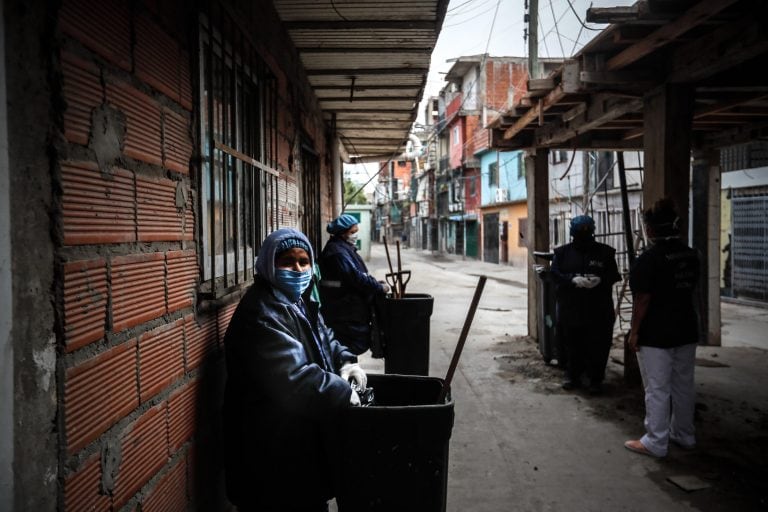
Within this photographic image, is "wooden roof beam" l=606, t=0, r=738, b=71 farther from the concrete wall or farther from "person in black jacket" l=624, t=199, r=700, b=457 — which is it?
the concrete wall

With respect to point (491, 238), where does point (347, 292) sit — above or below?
below

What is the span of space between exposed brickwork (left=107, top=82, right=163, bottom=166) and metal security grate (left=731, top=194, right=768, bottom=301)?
12.2 m

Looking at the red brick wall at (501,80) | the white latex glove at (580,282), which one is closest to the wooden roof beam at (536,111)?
the white latex glove at (580,282)

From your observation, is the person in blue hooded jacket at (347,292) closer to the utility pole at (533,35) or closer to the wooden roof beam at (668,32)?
the wooden roof beam at (668,32)

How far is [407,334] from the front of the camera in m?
4.91

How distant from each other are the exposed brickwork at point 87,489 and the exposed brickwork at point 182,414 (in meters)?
0.46

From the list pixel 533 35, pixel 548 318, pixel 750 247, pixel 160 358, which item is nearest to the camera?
pixel 160 358

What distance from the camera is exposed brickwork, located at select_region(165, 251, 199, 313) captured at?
6.45 feet

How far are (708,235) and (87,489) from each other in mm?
8122

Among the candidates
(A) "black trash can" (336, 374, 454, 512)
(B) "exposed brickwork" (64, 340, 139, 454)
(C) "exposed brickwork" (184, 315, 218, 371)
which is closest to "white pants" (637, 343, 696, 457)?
(A) "black trash can" (336, 374, 454, 512)

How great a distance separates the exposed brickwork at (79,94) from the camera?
4.37ft

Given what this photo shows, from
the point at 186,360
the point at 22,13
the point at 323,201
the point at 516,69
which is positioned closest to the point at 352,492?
the point at 186,360

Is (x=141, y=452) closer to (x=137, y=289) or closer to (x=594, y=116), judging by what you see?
(x=137, y=289)

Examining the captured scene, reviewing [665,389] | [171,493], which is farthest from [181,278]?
[665,389]
